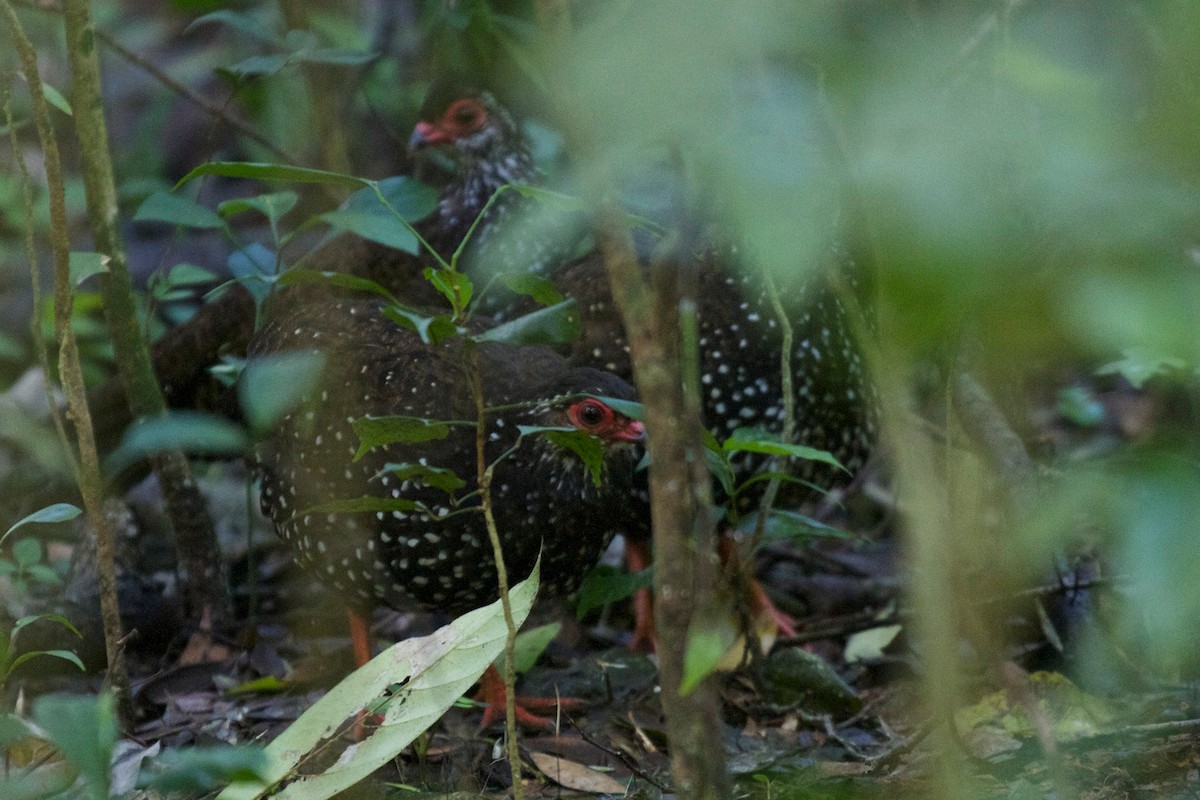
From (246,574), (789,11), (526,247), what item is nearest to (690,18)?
(789,11)

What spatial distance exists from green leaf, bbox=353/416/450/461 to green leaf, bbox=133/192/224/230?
118 centimetres

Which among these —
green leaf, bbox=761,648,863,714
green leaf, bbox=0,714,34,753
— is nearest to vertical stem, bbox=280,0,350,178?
green leaf, bbox=761,648,863,714

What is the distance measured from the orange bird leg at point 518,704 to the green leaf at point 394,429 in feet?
3.94

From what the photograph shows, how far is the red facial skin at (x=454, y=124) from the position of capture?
5.12 m

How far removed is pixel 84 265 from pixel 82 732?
1.48 metres

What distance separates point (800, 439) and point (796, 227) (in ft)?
9.72

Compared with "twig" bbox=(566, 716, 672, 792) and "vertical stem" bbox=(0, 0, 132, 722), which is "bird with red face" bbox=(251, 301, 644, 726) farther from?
"vertical stem" bbox=(0, 0, 132, 722)

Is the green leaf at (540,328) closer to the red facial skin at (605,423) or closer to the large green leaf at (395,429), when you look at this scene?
the large green leaf at (395,429)

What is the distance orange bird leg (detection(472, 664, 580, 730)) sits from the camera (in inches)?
136

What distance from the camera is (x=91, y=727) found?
5.19ft

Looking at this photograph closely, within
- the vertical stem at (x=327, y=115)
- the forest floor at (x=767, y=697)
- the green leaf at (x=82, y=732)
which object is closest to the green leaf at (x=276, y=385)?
the green leaf at (x=82, y=732)

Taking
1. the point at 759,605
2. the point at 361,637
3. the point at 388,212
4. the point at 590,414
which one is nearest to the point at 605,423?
the point at 590,414

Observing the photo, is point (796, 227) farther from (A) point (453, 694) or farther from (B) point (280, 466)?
(B) point (280, 466)

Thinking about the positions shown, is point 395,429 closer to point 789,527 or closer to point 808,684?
point 789,527
